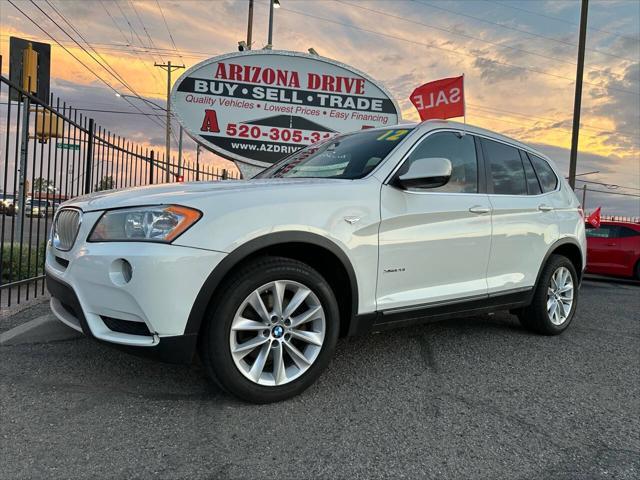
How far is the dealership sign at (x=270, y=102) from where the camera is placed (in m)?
8.90

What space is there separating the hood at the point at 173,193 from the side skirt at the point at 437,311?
0.92 metres

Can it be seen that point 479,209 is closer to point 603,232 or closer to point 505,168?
point 505,168

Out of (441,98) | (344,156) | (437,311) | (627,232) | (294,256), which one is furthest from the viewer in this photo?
(627,232)

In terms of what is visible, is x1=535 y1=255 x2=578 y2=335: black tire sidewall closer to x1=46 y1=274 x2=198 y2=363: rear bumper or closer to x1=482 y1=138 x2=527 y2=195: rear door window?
x1=482 y1=138 x2=527 y2=195: rear door window

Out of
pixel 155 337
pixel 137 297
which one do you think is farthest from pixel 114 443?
pixel 137 297

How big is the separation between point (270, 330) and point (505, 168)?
8.91 ft

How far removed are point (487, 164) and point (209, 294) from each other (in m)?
2.69

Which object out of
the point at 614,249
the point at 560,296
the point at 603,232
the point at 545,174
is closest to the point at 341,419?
the point at 560,296

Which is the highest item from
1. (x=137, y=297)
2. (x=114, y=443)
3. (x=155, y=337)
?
(x=137, y=297)

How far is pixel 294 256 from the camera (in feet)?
10.2

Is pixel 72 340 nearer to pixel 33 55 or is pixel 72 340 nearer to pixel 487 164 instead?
pixel 487 164

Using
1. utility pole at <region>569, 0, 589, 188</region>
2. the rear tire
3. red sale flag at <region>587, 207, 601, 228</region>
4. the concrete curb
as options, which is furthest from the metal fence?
utility pole at <region>569, 0, 589, 188</region>

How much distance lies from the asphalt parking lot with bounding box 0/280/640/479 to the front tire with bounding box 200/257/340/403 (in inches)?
6.3

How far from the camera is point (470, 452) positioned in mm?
2465
